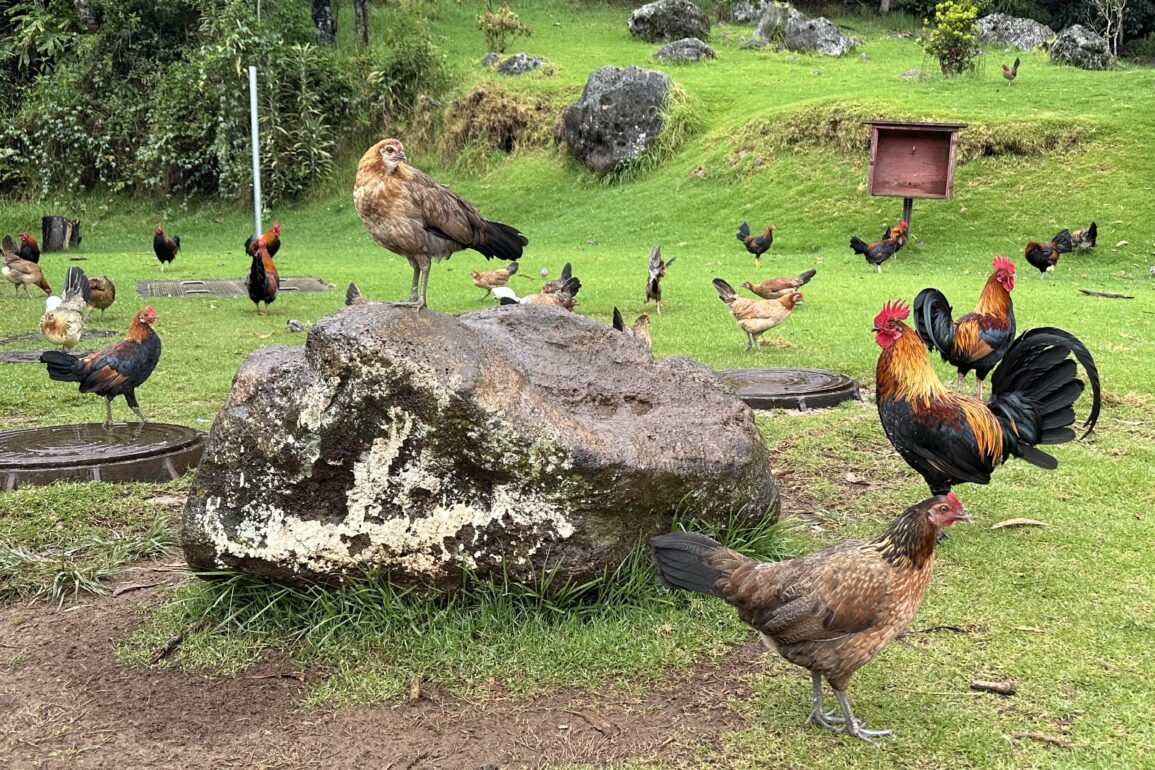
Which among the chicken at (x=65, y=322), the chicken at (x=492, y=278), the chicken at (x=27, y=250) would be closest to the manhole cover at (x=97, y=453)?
the chicken at (x=65, y=322)

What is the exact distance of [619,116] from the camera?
2403cm

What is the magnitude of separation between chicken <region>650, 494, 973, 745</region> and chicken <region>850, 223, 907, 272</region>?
1319 centimetres

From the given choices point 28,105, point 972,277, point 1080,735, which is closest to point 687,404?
point 1080,735

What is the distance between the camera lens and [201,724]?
4.32 metres

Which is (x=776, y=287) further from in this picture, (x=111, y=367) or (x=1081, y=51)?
(x=1081, y=51)

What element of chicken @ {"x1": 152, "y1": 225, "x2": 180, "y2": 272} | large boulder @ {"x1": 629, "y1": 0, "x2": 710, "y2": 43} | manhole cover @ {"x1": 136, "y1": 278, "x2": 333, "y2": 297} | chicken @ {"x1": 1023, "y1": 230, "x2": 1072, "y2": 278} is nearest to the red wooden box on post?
chicken @ {"x1": 1023, "y1": 230, "x2": 1072, "y2": 278}

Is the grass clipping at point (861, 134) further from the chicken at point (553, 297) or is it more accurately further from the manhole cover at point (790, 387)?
the manhole cover at point (790, 387)

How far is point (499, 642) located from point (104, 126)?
26.5 metres

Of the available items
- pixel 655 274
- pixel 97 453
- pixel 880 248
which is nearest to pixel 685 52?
pixel 880 248

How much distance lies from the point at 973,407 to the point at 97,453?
19.0 feet

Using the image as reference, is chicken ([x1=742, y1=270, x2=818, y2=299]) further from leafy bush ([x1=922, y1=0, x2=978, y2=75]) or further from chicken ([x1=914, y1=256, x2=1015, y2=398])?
leafy bush ([x1=922, y1=0, x2=978, y2=75])

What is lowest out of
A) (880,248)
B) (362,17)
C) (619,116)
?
(880,248)

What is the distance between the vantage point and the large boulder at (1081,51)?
28.5m

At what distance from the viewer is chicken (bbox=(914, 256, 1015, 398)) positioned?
7508 mm
